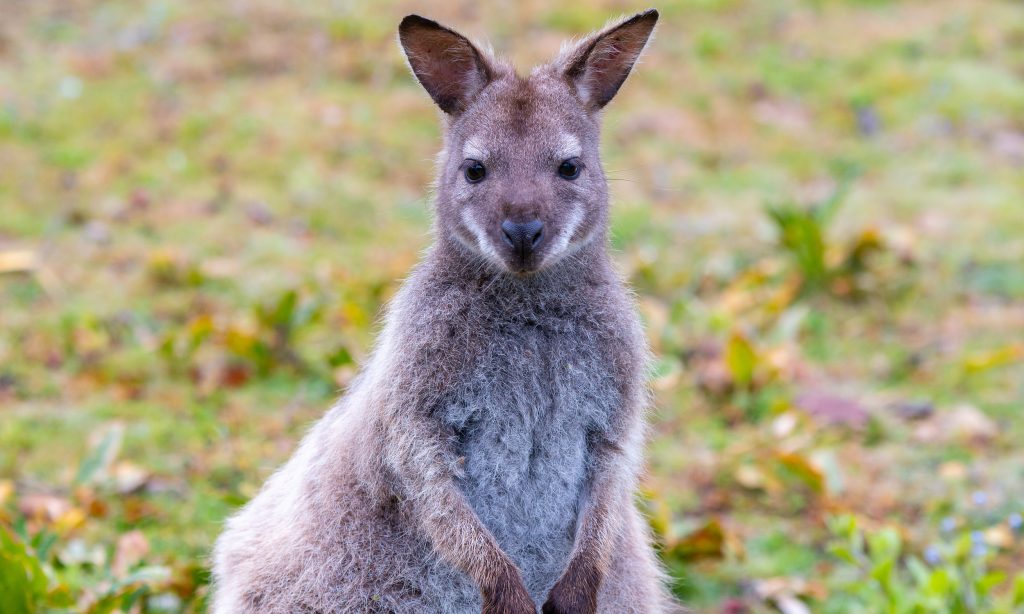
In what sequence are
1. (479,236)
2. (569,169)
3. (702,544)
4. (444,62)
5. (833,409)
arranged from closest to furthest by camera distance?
(479,236) → (569,169) → (444,62) → (702,544) → (833,409)

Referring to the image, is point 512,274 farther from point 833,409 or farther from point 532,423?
point 833,409

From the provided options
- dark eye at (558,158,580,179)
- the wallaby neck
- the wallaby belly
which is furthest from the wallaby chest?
dark eye at (558,158,580,179)

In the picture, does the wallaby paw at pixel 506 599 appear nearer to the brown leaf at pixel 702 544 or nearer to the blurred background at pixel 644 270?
the blurred background at pixel 644 270

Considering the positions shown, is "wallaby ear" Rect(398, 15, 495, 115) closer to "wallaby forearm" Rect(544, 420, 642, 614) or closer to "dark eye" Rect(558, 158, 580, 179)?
"dark eye" Rect(558, 158, 580, 179)

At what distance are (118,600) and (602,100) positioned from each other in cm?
233

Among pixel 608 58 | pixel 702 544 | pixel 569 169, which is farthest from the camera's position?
pixel 702 544

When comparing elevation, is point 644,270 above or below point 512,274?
below

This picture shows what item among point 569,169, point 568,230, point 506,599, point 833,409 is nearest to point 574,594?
point 506,599

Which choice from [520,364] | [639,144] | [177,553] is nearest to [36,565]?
[177,553]

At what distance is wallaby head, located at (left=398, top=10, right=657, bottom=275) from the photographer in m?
3.58

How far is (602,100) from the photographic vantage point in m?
4.04

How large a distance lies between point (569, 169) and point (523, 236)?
36 cm

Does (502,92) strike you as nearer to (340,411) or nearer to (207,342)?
(340,411)

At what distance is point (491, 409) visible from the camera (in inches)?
143
